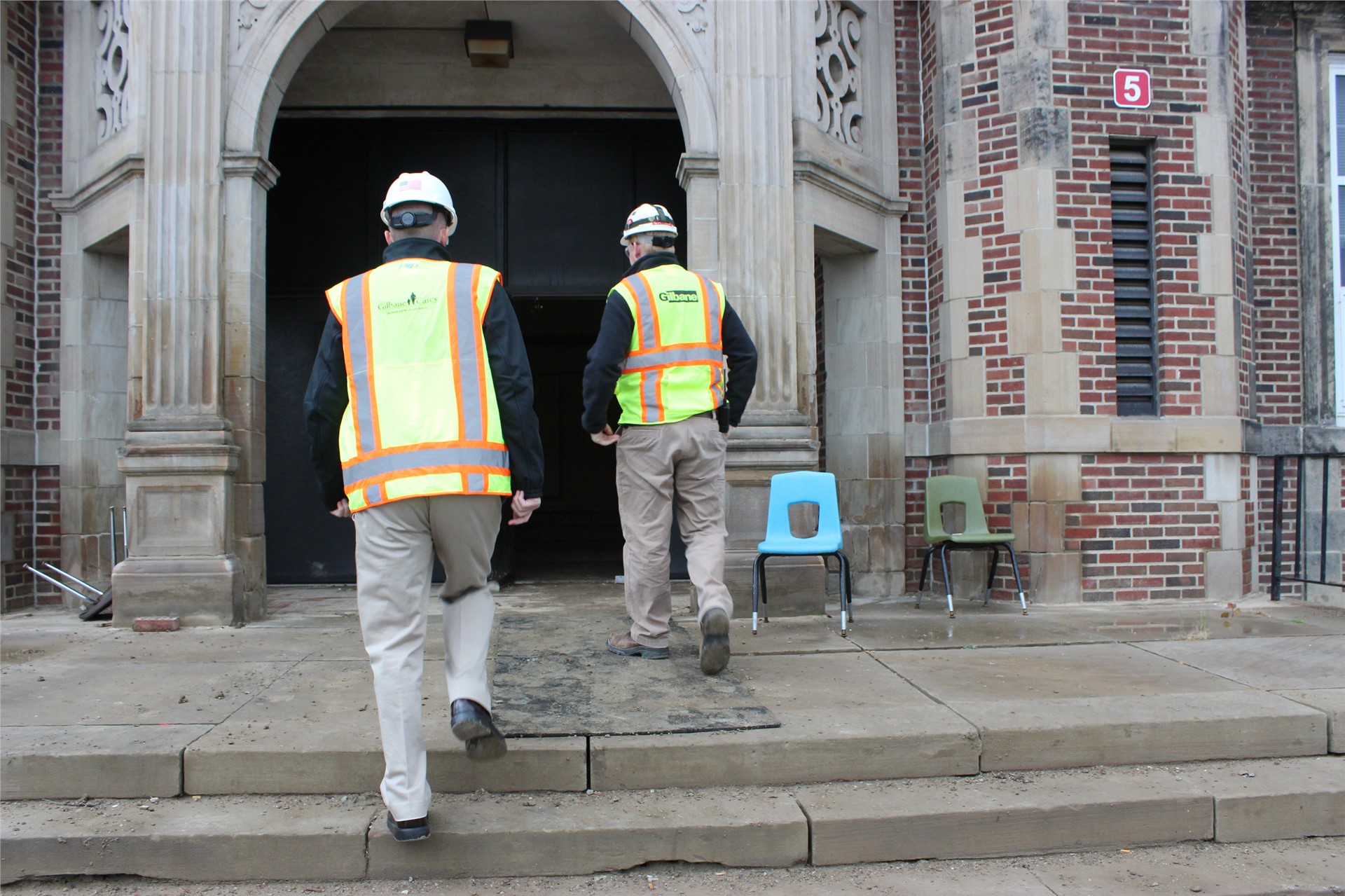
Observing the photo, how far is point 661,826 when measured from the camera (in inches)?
123

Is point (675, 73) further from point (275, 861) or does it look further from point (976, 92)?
point (275, 861)

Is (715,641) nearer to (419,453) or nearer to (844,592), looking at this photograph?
(844,592)

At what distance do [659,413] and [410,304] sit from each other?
1719 mm

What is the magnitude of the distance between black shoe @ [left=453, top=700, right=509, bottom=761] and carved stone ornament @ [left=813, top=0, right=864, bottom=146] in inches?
216

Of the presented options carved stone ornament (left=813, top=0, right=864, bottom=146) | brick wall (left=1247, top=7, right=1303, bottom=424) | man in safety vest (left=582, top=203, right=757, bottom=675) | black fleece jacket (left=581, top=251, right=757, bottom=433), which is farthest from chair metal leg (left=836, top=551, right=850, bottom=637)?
brick wall (left=1247, top=7, right=1303, bottom=424)

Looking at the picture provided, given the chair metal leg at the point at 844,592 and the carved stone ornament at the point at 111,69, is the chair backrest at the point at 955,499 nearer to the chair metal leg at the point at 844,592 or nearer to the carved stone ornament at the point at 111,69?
the chair metal leg at the point at 844,592

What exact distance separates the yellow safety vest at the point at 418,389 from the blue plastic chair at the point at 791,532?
9.38ft

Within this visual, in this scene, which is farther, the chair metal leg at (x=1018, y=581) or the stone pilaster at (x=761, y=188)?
the stone pilaster at (x=761, y=188)

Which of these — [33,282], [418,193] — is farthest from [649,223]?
[33,282]

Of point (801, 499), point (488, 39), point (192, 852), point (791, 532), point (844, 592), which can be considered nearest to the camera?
point (192, 852)

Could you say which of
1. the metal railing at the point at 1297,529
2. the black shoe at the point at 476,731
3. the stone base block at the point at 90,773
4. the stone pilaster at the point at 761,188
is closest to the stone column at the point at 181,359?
the stone base block at the point at 90,773

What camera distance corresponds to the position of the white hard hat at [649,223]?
181 inches

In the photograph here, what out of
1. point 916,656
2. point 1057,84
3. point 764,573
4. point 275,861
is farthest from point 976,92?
point 275,861

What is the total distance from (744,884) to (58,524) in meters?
6.67
